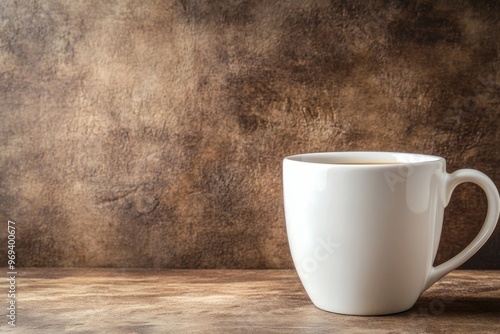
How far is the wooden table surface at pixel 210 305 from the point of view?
635mm

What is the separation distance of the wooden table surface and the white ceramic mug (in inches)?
1.2

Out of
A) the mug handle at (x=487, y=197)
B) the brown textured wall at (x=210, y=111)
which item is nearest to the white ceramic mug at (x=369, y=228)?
the mug handle at (x=487, y=197)

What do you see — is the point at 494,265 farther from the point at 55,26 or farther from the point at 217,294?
the point at 55,26

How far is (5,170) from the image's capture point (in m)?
0.88

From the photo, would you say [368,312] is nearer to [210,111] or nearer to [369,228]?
[369,228]

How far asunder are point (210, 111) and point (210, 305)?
275mm

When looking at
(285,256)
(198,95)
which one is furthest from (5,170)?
(285,256)

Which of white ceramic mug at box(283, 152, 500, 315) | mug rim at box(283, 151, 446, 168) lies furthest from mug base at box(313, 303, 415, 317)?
mug rim at box(283, 151, 446, 168)

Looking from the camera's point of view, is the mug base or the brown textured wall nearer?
the mug base

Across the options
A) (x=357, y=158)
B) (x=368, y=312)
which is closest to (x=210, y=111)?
(x=357, y=158)

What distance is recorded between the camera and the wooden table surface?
2.08 ft

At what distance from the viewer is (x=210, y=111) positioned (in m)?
0.86

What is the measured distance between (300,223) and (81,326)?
251 millimetres

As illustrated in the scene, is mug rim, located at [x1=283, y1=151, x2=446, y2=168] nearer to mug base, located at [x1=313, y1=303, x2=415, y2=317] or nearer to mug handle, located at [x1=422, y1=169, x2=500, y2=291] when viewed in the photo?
mug handle, located at [x1=422, y1=169, x2=500, y2=291]
